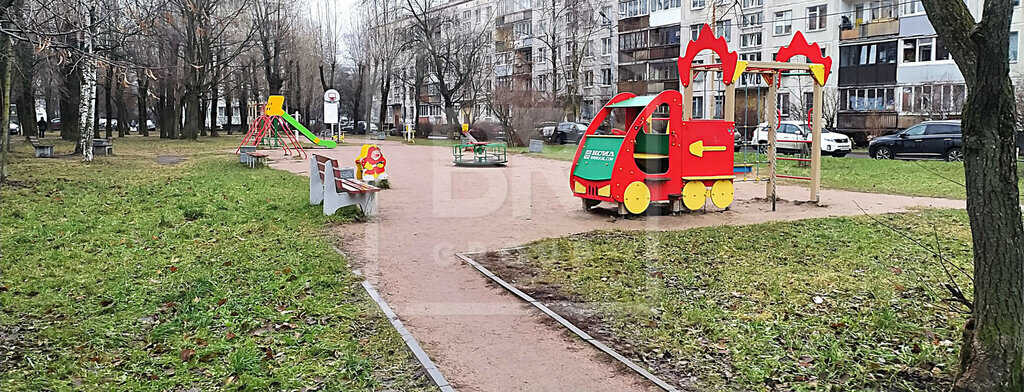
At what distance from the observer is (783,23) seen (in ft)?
156

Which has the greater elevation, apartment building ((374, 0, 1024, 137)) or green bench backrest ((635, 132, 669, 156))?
apartment building ((374, 0, 1024, 137))

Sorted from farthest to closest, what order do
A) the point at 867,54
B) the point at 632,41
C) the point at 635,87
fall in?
the point at 632,41 < the point at 635,87 < the point at 867,54

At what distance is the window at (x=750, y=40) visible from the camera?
4903cm

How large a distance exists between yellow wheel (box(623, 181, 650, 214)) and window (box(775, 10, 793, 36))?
126ft

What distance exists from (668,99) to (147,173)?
46.7 feet

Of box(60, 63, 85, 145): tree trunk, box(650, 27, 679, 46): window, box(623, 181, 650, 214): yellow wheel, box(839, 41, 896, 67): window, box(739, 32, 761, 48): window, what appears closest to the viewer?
box(623, 181, 650, 214): yellow wheel

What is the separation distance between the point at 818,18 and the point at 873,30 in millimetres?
4068

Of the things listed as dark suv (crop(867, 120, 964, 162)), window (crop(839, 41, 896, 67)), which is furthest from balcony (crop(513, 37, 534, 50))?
dark suv (crop(867, 120, 964, 162))

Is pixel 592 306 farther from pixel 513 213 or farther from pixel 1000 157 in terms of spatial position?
pixel 513 213

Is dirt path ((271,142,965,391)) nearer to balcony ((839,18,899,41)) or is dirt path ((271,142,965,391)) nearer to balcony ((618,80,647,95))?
balcony ((839,18,899,41))

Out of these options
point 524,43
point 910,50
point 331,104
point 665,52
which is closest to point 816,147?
point 910,50

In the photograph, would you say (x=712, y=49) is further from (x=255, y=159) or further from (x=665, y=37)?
(x=665, y=37)

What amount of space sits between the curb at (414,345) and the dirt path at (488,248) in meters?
0.08

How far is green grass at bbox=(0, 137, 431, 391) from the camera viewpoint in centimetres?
498
